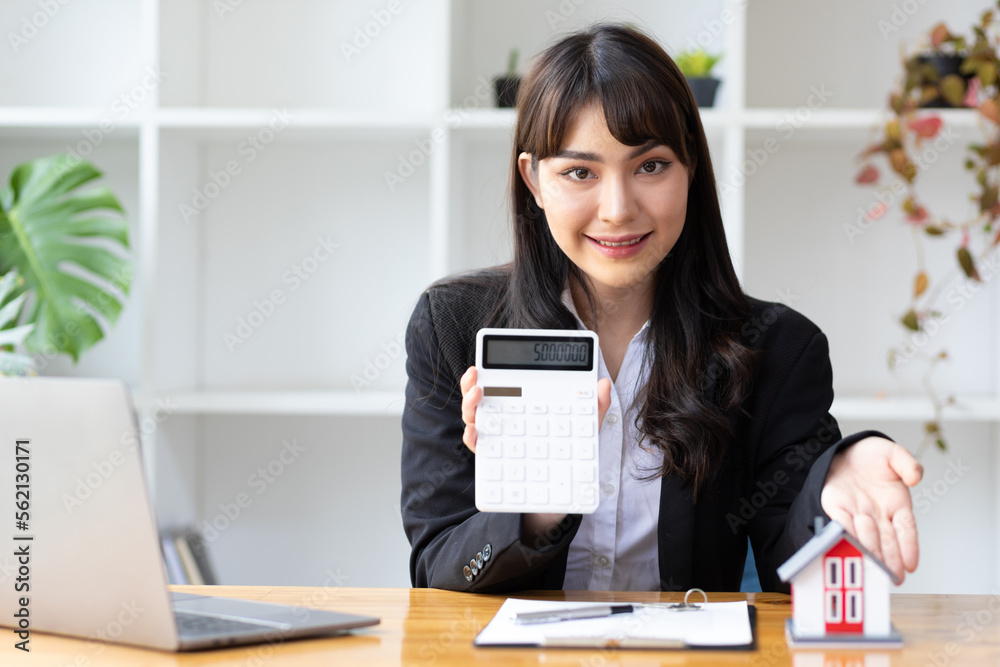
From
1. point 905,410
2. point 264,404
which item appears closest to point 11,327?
point 264,404

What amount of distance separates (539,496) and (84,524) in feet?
1.47

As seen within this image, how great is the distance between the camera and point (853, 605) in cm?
82

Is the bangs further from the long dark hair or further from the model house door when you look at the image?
the model house door

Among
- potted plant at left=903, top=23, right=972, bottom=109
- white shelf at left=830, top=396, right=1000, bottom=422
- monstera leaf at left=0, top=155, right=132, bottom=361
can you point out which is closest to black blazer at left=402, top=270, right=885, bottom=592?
white shelf at left=830, top=396, right=1000, bottom=422

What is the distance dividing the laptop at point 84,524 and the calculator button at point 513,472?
10.9 inches

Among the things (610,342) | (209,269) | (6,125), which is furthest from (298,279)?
(610,342)

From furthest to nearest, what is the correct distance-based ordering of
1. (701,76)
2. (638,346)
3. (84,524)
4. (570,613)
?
1. (701,76)
2. (638,346)
3. (570,613)
4. (84,524)

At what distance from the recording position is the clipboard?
80 centimetres

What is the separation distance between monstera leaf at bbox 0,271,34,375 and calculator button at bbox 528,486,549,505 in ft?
4.23

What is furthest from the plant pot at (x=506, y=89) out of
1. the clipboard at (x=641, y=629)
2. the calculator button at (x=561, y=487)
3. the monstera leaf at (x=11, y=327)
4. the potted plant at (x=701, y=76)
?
the clipboard at (x=641, y=629)

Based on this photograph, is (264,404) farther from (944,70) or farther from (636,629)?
(944,70)

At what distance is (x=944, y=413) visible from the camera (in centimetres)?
200

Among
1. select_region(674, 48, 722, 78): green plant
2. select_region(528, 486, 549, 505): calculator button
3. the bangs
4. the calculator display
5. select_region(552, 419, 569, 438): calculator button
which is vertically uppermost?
select_region(674, 48, 722, 78): green plant

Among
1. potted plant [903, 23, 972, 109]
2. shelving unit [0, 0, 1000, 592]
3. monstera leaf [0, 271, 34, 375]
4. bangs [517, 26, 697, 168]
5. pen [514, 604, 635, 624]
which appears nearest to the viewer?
pen [514, 604, 635, 624]
